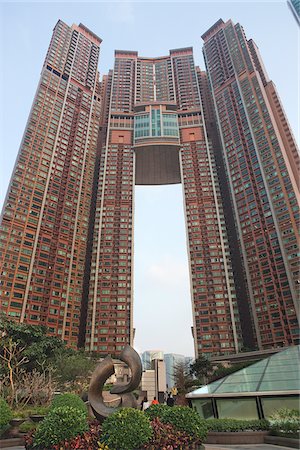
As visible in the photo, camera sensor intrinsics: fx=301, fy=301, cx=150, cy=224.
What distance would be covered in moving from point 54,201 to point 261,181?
59.1 metres

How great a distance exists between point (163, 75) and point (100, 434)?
139m

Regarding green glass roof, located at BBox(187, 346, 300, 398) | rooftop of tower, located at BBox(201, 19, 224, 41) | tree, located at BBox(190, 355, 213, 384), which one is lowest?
green glass roof, located at BBox(187, 346, 300, 398)

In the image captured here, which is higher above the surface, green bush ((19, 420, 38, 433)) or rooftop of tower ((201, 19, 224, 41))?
rooftop of tower ((201, 19, 224, 41))

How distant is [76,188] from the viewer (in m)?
92.3

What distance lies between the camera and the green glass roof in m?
19.4

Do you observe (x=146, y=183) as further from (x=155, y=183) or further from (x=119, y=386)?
(x=119, y=386)

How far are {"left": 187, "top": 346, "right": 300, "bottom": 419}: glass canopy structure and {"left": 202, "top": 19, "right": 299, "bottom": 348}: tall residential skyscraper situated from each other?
4997 cm

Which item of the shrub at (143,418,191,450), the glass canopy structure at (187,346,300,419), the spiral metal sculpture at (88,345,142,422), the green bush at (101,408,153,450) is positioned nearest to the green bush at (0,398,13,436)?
the spiral metal sculpture at (88,345,142,422)

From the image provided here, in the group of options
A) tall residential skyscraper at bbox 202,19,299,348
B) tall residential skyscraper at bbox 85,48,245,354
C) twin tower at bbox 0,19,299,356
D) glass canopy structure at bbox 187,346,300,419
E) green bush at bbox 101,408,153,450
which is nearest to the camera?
green bush at bbox 101,408,153,450

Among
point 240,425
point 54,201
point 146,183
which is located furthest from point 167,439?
point 146,183

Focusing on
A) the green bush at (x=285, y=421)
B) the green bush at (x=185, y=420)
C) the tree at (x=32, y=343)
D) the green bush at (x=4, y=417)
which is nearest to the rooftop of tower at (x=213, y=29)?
the tree at (x=32, y=343)

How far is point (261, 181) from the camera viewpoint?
279 ft

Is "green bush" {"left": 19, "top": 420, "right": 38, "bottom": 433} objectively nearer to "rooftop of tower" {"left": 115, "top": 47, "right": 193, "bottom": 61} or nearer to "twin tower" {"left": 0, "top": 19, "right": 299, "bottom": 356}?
"twin tower" {"left": 0, "top": 19, "right": 299, "bottom": 356}

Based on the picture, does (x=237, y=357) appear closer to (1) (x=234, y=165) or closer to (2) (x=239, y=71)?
(1) (x=234, y=165)
